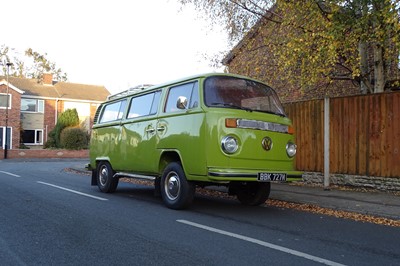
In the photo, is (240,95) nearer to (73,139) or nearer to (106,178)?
(106,178)

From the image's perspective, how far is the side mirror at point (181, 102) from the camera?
772 cm

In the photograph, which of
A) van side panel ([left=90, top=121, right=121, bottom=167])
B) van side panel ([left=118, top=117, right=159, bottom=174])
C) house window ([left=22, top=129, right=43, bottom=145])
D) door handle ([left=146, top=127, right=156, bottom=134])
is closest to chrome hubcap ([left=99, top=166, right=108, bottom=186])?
van side panel ([left=90, top=121, right=121, bottom=167])

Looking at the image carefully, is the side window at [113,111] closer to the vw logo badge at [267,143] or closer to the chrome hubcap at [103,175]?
the chrome hubcap at [103,175]

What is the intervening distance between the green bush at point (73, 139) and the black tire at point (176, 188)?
2799 cm

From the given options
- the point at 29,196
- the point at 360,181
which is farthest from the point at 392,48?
the point at 29,196

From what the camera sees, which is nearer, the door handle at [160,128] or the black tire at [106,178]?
the door handle at [160,128]

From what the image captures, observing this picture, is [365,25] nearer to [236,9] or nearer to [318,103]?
[318,103]

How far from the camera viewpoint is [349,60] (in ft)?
33.8

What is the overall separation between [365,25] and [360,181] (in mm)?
3920

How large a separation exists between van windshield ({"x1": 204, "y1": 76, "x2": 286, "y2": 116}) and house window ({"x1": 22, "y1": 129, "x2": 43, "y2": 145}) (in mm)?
37837

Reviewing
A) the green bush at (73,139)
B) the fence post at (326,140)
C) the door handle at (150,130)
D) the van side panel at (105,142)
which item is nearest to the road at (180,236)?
the door handle at (150,130)

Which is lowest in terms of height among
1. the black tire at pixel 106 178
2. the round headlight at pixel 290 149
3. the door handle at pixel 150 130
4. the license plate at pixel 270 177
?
the black tire at pixel 106 178

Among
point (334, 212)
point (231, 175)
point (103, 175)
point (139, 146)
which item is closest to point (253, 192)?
point (334, 212)

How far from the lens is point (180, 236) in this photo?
5594mm
